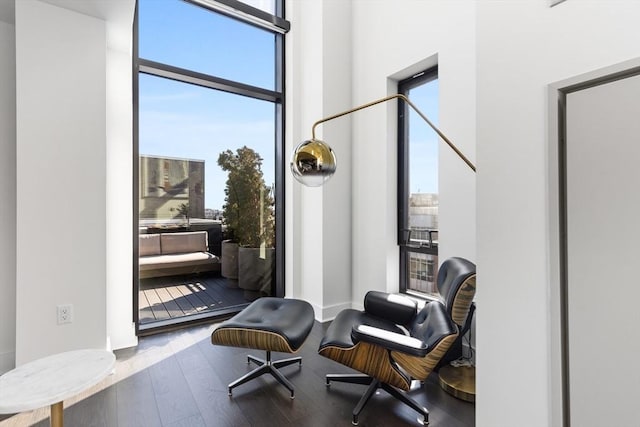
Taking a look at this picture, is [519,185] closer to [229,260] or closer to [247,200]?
[247,200]

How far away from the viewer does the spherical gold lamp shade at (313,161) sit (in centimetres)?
185

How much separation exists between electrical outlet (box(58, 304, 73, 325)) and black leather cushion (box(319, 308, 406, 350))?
168 cm

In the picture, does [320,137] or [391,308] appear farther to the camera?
[320,137]

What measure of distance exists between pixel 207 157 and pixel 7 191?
4.97 feet

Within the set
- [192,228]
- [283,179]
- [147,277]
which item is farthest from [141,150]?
[283,179]

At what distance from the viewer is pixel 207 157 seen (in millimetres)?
3262

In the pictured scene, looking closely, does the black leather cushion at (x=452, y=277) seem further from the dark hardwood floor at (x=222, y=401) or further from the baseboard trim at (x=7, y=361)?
the baseboard trim at (x=7, y=361)

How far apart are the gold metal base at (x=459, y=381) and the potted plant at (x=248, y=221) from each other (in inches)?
84.4

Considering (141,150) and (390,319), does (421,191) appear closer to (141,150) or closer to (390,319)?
(390,319)

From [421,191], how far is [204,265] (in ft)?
7.66

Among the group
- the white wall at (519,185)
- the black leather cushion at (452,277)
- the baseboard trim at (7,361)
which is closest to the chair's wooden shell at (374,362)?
the black leather cushion at (452,277)

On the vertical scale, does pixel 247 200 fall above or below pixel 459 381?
above

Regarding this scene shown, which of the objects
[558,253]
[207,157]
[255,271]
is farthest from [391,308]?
[207,157]

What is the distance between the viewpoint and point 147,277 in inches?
118
